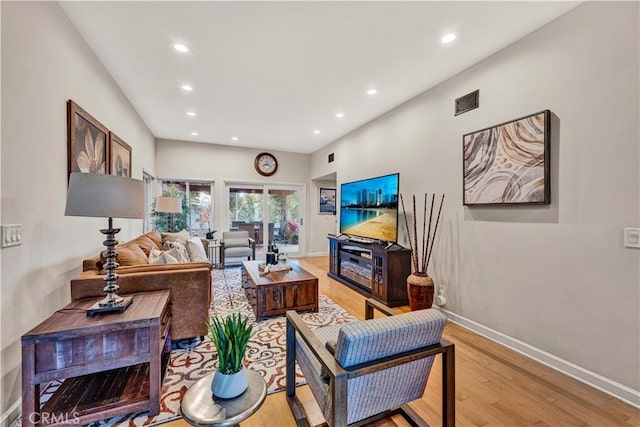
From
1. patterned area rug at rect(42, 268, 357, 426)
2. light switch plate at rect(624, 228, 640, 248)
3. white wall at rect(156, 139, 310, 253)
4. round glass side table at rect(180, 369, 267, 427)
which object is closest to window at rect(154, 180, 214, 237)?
white wall at rect(156, 139, 310, 253)

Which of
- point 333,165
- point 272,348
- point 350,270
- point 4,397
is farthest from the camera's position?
point 333,165

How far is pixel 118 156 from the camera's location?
11.1ft

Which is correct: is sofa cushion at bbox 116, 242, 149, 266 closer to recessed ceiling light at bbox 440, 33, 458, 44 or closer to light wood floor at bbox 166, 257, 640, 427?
light wood floor at bbox 166, 257, 640, 427

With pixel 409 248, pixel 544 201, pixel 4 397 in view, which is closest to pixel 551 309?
pixel 544 201

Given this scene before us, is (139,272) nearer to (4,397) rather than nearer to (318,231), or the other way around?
(4,397)

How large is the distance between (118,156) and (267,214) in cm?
376

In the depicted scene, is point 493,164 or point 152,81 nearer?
point 493,164

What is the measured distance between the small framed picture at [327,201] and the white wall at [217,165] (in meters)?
0.82

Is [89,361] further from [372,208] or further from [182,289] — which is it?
[372,208]

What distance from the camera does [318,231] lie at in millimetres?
7316

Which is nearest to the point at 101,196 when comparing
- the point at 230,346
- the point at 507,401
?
the point at 230,346

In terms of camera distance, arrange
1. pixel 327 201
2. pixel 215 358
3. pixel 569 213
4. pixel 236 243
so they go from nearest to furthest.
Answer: pixel 569 213 < pixel 215 358 < pixel 236 243 < pixel 327 201

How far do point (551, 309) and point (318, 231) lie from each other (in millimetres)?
5490

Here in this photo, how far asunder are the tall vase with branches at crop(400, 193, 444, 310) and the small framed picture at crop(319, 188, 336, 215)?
3708 millimetres
